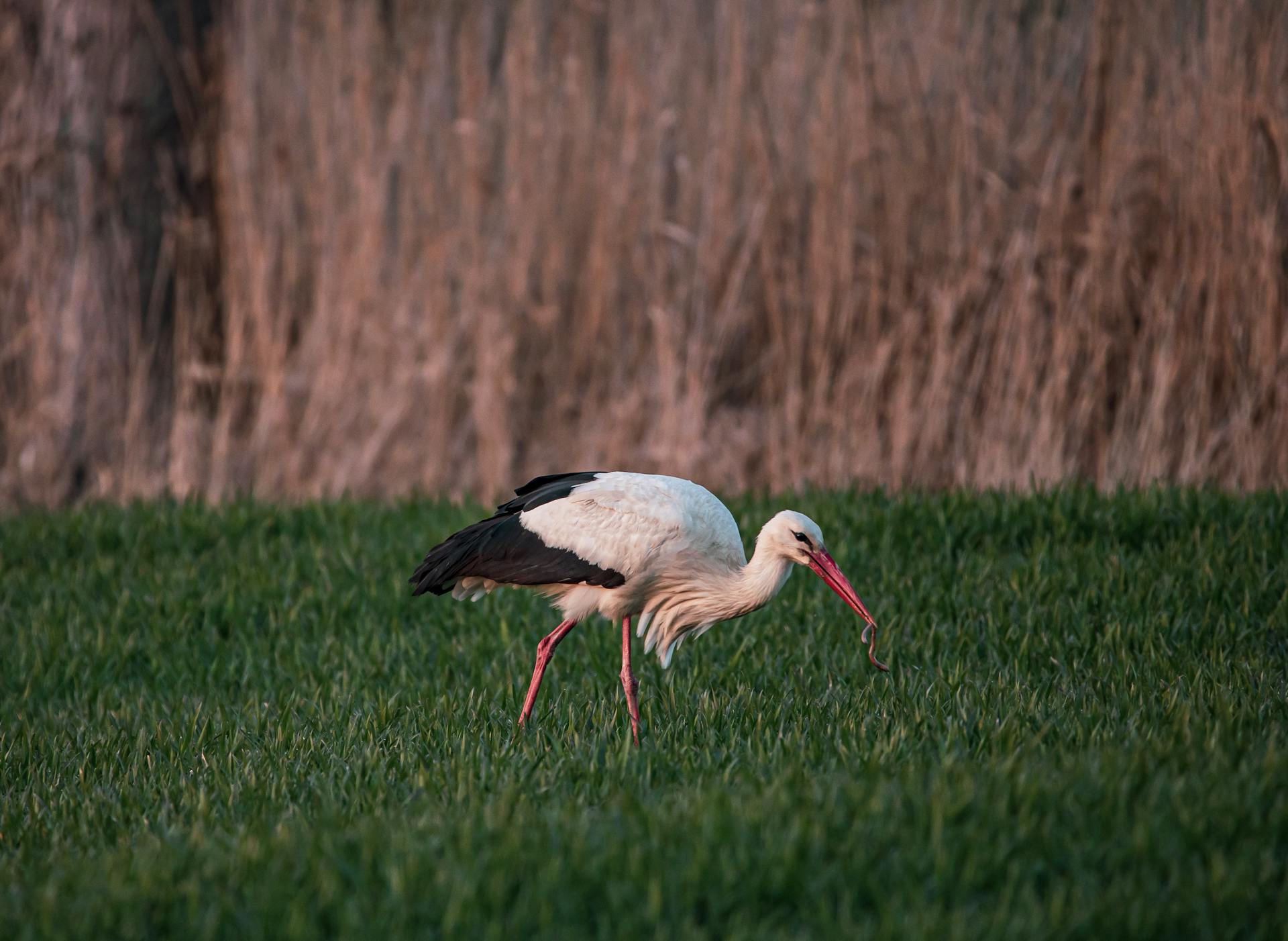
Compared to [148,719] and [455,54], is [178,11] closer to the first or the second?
[455,54]

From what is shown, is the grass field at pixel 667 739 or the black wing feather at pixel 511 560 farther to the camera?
the black wing feather at pixel 511 560

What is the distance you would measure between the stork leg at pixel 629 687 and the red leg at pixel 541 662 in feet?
0.64

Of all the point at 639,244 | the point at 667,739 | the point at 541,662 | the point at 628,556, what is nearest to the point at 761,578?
the point at 628,556

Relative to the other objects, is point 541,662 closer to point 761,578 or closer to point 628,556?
point 628,556

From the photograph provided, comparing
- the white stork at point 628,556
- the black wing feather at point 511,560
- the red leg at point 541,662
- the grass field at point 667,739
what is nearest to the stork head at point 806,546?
the white stork at point 628,556

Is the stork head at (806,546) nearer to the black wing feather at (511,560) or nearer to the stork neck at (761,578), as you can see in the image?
the stork neck at (761,578)

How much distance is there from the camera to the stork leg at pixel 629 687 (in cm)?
440

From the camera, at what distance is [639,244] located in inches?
327

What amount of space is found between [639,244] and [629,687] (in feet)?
13.9

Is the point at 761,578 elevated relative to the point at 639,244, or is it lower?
lower

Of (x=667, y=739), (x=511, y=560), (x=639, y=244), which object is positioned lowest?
(x=667, y=739)

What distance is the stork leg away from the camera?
4.40 metres

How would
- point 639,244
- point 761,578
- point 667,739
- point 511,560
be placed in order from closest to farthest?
point 667,739, point 761,578, point 511,560, point 639,244

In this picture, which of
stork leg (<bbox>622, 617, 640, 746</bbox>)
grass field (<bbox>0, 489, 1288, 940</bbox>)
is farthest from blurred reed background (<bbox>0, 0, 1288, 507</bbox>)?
stork leg (<bbox>622, 617, 640, 746</bbox>)
